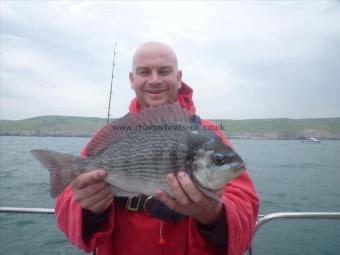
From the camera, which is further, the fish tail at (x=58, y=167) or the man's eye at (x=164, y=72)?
the man's eye at (x=164, y=72)

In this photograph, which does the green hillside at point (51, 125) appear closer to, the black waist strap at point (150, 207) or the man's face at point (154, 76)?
the man's face at point (154, 76)

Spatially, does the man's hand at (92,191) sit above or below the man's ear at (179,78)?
below

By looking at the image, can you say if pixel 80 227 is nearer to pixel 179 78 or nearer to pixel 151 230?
pixel 151 230

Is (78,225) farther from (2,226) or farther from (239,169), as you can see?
(2,226)

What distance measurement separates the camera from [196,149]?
2.79 m

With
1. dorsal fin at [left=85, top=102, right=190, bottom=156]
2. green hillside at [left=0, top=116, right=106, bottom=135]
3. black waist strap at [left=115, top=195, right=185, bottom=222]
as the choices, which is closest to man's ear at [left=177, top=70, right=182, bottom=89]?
dorsal fin at [left=85, top=102, right=190, bottom=156]

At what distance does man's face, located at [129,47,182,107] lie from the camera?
382 centimetres

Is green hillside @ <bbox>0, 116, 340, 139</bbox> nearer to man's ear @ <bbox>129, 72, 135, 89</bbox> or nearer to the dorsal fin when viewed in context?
man's ear @ <bbox>129, 72, 135, 89</bbox>

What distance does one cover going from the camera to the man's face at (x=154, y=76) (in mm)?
3816

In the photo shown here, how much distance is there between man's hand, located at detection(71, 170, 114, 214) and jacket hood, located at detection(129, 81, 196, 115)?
123cm

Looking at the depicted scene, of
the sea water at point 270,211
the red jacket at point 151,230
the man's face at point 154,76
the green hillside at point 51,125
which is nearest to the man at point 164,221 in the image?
the red jacket at point 151,230

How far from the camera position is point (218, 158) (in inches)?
107

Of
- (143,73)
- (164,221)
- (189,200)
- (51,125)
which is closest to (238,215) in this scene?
(189,200)

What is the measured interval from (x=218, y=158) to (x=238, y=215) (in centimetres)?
62
